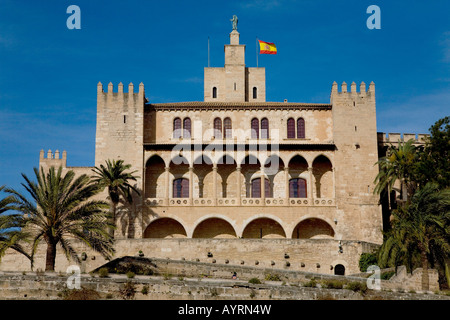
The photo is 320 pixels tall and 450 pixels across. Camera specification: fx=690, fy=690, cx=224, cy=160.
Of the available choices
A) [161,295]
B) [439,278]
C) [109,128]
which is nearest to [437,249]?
[439,278]

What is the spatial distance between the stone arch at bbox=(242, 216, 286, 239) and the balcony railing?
1.48 meters

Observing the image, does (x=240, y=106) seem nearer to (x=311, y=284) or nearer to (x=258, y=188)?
(x=258, y=188)

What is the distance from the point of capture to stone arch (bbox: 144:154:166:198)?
5025 centimetres

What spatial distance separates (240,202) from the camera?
4847cm

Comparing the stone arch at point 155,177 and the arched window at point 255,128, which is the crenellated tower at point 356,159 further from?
the stone arch at point 155,177

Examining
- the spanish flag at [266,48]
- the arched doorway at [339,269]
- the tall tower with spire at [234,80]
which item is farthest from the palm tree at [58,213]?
the spanish flag at [266,48]

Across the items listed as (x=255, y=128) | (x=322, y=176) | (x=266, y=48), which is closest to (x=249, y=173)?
(x=255, y=128)

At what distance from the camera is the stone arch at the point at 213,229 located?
4919 cm

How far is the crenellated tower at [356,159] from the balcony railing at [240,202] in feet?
4.96

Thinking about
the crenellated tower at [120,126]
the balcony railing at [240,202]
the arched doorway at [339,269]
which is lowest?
the arched doorway at [339,269]

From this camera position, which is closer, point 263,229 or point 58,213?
point 58,213

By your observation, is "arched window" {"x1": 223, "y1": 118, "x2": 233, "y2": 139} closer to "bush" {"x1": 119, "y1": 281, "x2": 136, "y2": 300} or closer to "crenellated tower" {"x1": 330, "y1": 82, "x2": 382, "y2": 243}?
"crenellated tower" {"x1": 330, "y1": 82, "x2": 382, "y2": 243}

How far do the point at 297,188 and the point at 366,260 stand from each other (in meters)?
9.78

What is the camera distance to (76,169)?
4950 centimetres
